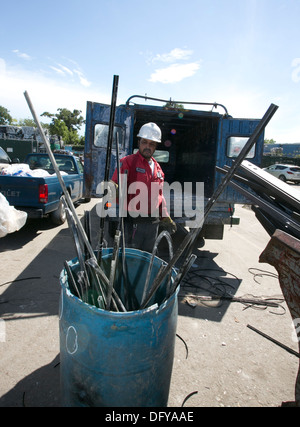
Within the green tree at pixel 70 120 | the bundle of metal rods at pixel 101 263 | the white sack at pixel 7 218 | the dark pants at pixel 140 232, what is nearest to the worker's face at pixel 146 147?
the dark pants at pixel 140 232

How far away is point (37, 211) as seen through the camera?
5270 mm

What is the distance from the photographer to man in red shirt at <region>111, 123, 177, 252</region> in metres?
3.25

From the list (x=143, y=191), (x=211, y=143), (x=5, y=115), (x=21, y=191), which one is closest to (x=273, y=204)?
(x=143, y=191)

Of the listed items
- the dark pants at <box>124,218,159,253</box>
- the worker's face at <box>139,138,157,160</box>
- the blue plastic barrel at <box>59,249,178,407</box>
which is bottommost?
the blue plastic barrel at <box>59,249,178,407</box>

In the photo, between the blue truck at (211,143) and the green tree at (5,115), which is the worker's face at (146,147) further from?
the green tree at (5,115)

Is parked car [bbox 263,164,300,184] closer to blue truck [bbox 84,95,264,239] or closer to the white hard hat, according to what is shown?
blue truck [bbox 84,95,264,239]

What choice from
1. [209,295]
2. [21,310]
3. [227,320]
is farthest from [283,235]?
[21,310]

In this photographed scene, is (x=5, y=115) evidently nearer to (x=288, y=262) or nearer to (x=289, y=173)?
(x=289, y=173)

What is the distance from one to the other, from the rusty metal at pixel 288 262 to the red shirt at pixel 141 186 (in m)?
1.90

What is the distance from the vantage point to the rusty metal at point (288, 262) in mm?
1431

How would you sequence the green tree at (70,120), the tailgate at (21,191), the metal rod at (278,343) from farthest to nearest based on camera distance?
the green tree at (70,120) < the tailgate at (21,191) < the metal rod at (278,343)

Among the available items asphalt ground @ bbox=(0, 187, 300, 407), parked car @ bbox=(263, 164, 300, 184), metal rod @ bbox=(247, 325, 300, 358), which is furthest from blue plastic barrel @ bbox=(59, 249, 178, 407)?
parked car @ bbox=(263, 164, 300, 184)

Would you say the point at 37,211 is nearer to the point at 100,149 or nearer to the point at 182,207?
the point at 100,149

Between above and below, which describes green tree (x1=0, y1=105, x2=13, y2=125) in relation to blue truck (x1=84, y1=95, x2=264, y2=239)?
above
